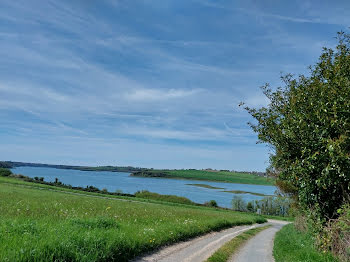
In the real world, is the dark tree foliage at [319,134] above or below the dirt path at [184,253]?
above

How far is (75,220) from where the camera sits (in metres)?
11.4

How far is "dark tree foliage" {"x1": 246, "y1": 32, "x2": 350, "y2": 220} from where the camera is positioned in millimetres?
8664

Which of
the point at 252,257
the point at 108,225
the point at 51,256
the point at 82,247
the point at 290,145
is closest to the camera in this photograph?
the point at 51,256

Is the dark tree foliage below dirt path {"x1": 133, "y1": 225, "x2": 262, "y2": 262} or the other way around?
the other way around

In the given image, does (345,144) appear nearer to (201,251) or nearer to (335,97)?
(335,97)

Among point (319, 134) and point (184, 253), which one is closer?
point (319, 134)

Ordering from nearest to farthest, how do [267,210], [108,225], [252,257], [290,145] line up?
[290,145]
[108,225]
[252,257]
[267,210]

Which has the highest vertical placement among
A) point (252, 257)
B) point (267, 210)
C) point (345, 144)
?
point (345, 144)

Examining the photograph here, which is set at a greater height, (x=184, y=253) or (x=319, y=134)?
(x=319, y=134)

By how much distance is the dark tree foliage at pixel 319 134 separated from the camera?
866 cm

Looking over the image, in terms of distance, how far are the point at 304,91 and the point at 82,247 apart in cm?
936

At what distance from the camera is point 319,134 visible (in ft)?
30.9

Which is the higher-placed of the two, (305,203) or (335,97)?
(335,97)

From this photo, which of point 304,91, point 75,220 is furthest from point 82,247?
point 304,91
